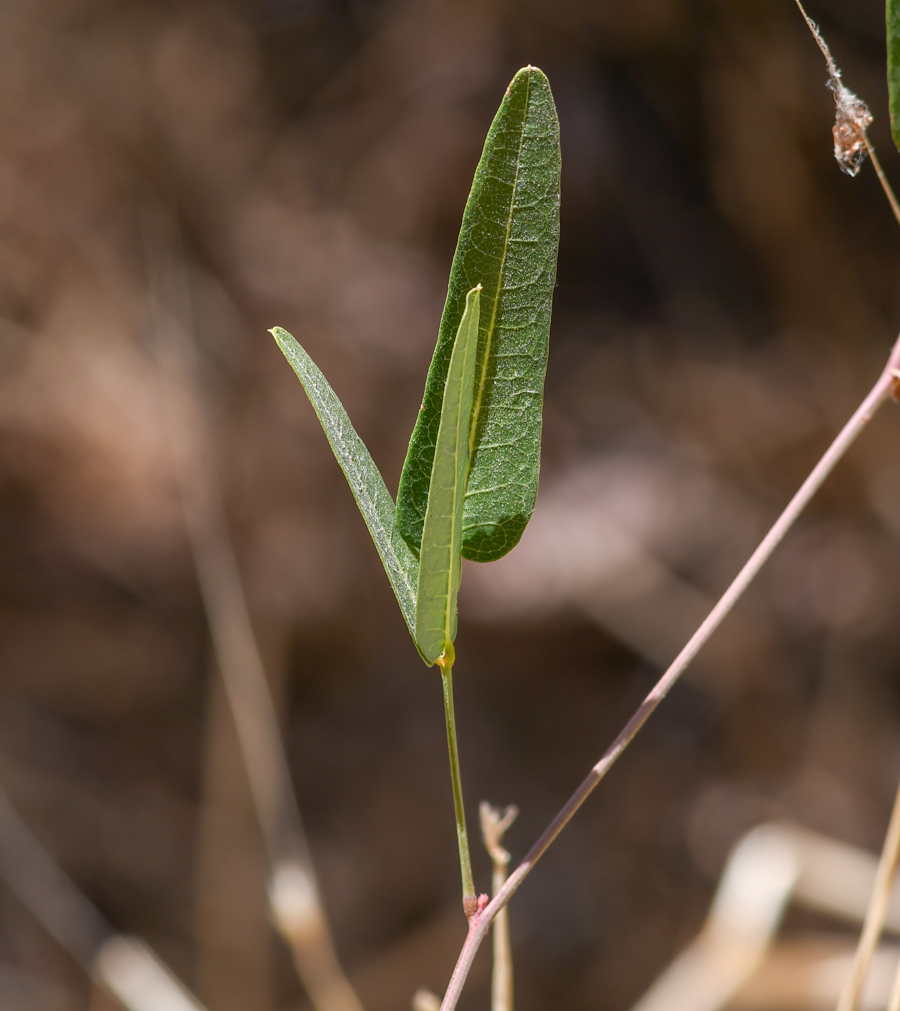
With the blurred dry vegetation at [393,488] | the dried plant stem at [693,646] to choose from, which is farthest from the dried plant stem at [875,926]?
the blurred dry vegetation at [393,488]

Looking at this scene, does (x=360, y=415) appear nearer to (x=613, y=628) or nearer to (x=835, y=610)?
(x=613, y=628)

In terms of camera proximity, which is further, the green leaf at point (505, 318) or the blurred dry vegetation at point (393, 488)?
the blurred dry vegetation at point (393, 488)

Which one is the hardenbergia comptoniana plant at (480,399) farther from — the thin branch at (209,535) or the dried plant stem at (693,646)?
the thin branch at (209,535)

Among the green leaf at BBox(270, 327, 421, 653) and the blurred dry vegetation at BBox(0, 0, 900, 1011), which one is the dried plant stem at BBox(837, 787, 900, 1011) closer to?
the green leaf at BBox(270, 327, 421, 653)

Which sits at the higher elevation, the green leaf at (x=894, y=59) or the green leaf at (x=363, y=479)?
the green leaf at (x=894, y=59)

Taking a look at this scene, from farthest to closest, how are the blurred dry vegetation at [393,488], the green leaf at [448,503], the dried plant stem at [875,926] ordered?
the blurred dry vegetation at [393,488] → the dried plant stem at [875,926] → the green leaf at [448,503]

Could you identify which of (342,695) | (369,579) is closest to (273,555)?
(369,579)

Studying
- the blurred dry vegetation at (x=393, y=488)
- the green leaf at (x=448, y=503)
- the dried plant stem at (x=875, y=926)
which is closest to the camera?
the green leaf at (x=448, y=503)
